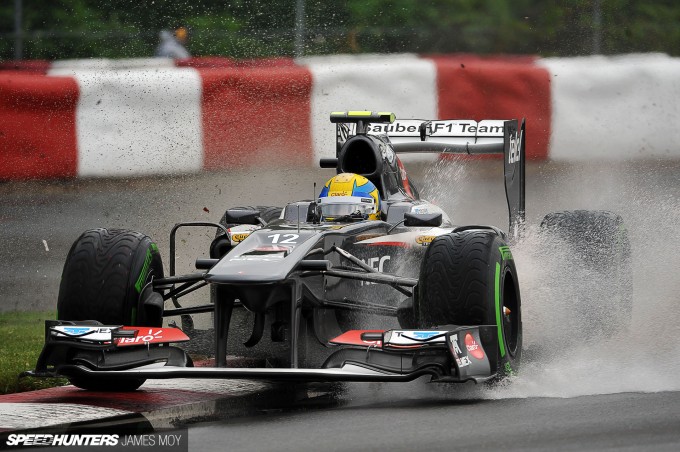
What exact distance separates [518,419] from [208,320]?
5834mm

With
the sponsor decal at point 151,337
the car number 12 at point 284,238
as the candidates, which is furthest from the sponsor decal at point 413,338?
the sponsor decal at point 151,337

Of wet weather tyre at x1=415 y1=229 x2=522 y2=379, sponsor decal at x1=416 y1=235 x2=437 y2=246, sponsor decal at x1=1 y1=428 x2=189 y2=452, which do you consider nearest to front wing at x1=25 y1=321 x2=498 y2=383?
wet weather tyre at x1=415 y1=229 x2=522 y2=379

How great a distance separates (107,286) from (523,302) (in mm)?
3667

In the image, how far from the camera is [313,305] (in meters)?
9.05

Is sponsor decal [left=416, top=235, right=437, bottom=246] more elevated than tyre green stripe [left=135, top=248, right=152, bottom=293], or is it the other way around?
sponsor decal [left=416, top=235, right=437, bottom=246]

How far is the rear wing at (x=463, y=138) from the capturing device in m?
11.7

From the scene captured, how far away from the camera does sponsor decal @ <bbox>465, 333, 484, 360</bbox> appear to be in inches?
331

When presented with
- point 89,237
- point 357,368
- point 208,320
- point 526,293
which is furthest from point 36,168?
point 357,368

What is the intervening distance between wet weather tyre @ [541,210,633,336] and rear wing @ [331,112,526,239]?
44 centimetres

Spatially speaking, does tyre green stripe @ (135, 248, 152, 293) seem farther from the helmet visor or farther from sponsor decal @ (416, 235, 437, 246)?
sponsor decal @ (416, 235, 437, 246)

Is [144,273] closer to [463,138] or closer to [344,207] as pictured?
[344,207]

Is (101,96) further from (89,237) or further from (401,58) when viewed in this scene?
(89,237)

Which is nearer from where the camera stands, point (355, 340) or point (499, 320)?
point (355, 340)

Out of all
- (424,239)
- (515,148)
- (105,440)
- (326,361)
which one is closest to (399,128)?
(515,148)
